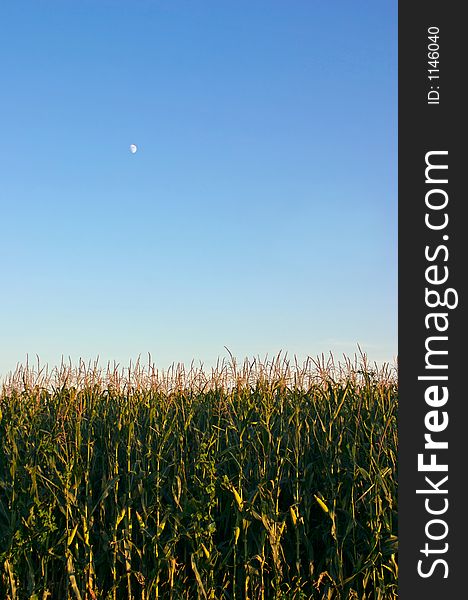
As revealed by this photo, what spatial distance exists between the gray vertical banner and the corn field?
87cm

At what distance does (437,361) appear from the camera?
505 cm

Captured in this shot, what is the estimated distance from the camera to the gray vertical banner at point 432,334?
16.6ft

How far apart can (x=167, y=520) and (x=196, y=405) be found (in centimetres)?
177

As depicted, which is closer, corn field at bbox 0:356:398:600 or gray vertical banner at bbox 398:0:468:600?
gray vertical banner at bbox 398:0:468:600

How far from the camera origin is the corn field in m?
5.96

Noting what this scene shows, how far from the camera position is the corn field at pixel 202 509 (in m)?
5.96

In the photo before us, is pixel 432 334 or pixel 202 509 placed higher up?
pixel 432 334

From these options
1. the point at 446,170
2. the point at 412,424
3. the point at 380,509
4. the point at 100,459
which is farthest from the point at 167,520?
the point at 446,170

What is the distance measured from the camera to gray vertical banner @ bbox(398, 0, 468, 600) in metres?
5.06

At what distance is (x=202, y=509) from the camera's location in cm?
599

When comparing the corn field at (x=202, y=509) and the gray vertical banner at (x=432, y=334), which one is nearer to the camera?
the gray vertical banner at (x=432, y=334)

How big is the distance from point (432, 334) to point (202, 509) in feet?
8.44

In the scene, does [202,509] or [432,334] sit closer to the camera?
[432,334]

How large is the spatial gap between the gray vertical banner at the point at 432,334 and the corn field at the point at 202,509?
0.87m
